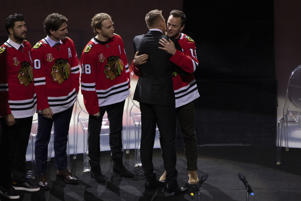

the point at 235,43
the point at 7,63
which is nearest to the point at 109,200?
the point at 7,63

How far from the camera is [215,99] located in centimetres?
530

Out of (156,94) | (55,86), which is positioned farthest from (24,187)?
(156,94)

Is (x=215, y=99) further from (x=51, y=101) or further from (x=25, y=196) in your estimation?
(x=25, y=196)

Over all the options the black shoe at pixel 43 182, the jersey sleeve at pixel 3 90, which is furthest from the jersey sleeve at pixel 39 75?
the black shoe at pixel 43 182

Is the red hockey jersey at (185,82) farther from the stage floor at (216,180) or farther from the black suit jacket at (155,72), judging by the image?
the stage floor at (216,180)

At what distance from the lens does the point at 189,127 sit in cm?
393

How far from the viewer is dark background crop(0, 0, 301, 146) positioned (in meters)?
5.26

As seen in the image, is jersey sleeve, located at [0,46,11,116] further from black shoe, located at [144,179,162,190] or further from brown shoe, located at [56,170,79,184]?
black shoe, located at [144,179,162,190]

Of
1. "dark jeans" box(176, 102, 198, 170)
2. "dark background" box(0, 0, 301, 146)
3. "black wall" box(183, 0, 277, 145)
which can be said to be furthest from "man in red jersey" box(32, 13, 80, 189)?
"black wall" box(183, 0, 277, 145)

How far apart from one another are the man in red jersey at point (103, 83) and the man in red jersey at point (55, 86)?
0.42ft

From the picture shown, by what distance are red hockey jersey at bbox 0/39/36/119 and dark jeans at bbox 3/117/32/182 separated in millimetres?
88

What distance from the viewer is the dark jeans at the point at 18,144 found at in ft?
12.4

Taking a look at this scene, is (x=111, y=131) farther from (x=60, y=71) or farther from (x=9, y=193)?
(x=9, y=193)

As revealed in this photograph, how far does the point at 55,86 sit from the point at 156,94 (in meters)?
0.87
